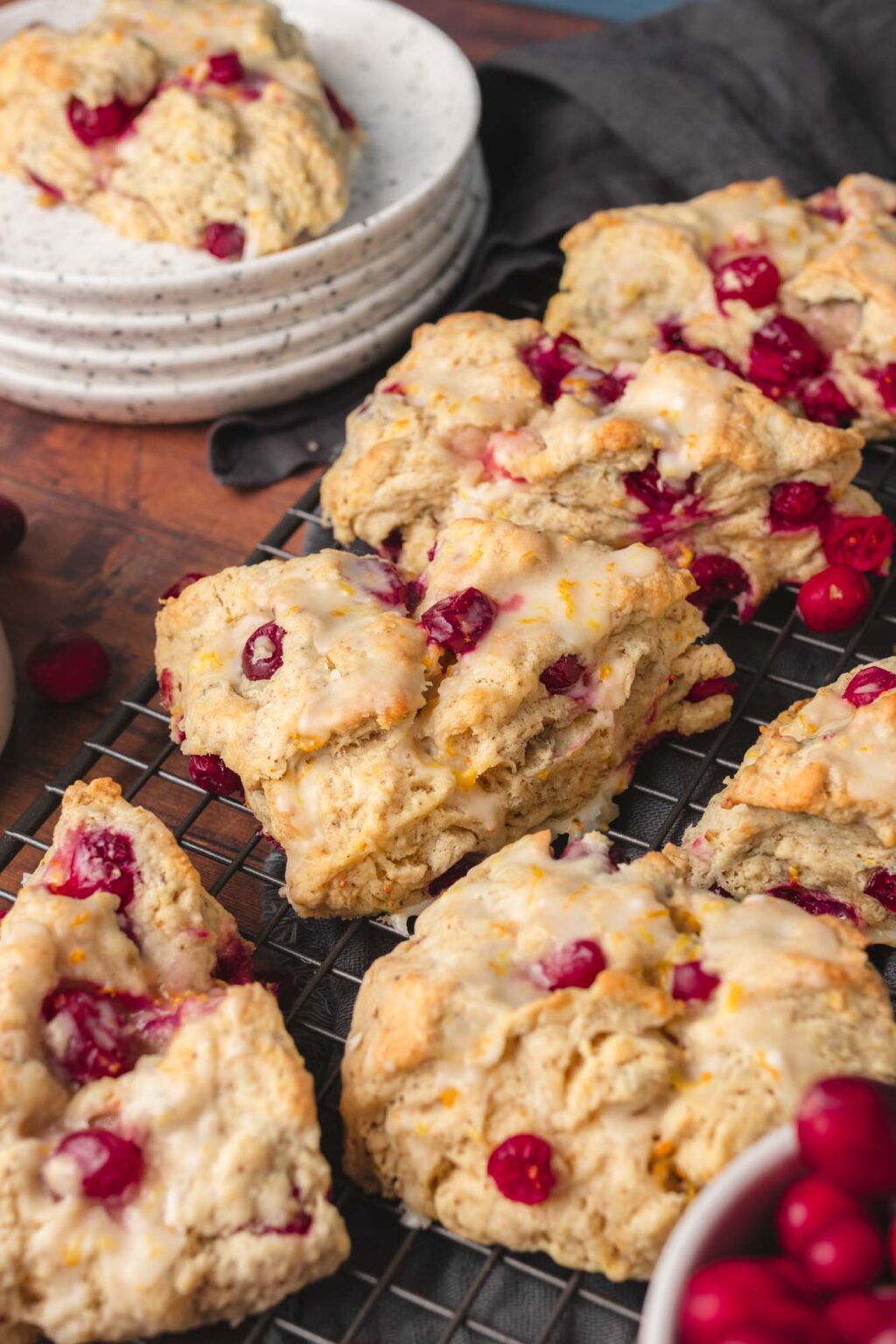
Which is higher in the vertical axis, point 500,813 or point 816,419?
point 816,419

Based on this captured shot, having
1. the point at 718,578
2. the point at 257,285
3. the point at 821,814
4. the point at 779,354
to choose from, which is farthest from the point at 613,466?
the point at 257,285

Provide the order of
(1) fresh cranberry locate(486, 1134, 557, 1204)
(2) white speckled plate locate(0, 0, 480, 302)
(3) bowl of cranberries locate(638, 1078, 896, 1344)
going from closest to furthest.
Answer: (3) bowl of cranberries locate(638, 1078, 896, 1344) → (1) fresh cranberry locate(486, 1134, 557, 1204) → (2) white speckled plate locate(0, 0, 480, 302)

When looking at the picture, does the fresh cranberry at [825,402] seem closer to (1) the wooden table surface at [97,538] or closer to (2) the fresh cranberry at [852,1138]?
(1) the wooden table surface at [97,538]

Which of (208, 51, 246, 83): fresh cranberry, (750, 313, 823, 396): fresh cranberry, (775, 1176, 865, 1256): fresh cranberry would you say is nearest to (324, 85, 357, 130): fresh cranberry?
(208, 51, 246, 83): fresh cranberry

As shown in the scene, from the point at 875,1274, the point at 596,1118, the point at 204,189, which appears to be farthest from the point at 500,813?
the point at 204,189

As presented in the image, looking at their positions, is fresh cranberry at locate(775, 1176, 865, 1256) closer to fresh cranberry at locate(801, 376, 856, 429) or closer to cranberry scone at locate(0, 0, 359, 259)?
fresh cranberry at locate(801, 376, 856, 429)

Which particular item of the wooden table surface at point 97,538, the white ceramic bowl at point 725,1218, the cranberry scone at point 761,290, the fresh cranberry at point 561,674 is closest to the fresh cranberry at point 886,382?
the cranberry scone at point 761,290

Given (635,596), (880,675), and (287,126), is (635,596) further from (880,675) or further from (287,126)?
(287,126)
